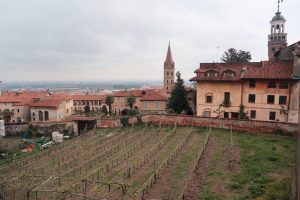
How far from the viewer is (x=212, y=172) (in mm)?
16547

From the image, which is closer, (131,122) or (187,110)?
(131,122)

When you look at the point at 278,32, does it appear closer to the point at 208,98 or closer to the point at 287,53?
the point at 287,53

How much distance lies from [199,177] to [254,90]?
17.9m

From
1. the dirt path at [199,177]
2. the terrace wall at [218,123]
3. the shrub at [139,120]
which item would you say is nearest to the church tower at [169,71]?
the shrub at [139,120]

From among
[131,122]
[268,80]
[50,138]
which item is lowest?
[50,138]

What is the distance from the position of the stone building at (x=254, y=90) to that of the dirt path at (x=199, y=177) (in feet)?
33.9

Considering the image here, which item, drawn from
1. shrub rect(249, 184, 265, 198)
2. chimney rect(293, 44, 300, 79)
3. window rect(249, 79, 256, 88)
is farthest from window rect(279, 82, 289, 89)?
shrub rect(249, 184, 265, 198)

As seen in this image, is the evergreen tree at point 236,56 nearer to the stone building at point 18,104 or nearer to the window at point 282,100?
the window at point 282,100

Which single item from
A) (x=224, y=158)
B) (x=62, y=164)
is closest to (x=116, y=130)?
(x=62, y=164)

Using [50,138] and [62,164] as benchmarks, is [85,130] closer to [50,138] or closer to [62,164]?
[50,138]

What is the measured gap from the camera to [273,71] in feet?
97.7

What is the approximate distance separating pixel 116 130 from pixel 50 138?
8.52 meters

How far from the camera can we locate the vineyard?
48.0 ft

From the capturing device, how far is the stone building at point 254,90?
28.5 meters
